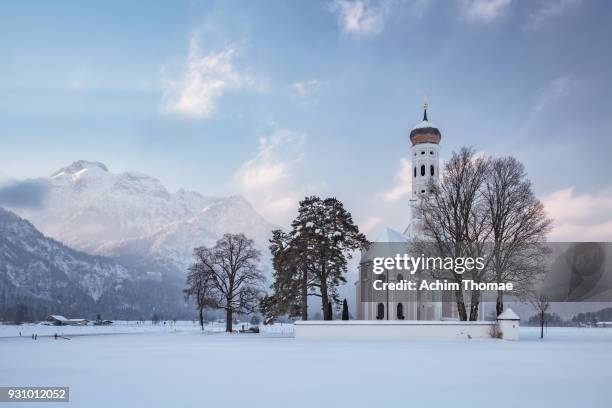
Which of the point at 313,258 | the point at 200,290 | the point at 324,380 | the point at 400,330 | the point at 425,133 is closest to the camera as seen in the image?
the point at 324,380

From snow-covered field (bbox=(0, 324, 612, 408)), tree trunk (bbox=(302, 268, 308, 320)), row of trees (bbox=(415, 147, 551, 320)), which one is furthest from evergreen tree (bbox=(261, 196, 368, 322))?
snow-covered field (bbox=(0, 324, 612, 408))

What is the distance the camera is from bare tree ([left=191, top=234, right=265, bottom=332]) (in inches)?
2653

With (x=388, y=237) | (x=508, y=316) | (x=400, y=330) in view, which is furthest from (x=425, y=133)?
(x=400, y=330)

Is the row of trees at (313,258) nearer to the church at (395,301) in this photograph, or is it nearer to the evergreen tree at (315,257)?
the evergreen tree at (315,257)

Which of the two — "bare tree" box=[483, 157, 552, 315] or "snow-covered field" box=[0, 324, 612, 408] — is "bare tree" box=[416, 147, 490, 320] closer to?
"bare tree" box=[483, 157, 552, 315]

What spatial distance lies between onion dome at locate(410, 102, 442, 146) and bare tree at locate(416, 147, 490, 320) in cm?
3260

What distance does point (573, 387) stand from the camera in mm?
16391

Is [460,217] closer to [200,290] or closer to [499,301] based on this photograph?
[499,301]

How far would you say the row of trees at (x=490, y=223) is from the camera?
158 ft

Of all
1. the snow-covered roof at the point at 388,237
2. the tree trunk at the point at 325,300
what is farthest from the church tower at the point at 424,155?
the tree trunk at the point at 325,300

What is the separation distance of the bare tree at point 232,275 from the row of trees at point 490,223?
2400 cm

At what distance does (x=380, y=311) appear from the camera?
2571 inches

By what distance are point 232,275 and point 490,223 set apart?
31426 mm

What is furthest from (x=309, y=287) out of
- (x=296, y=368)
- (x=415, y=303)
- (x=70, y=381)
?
(x=70, y=381)
